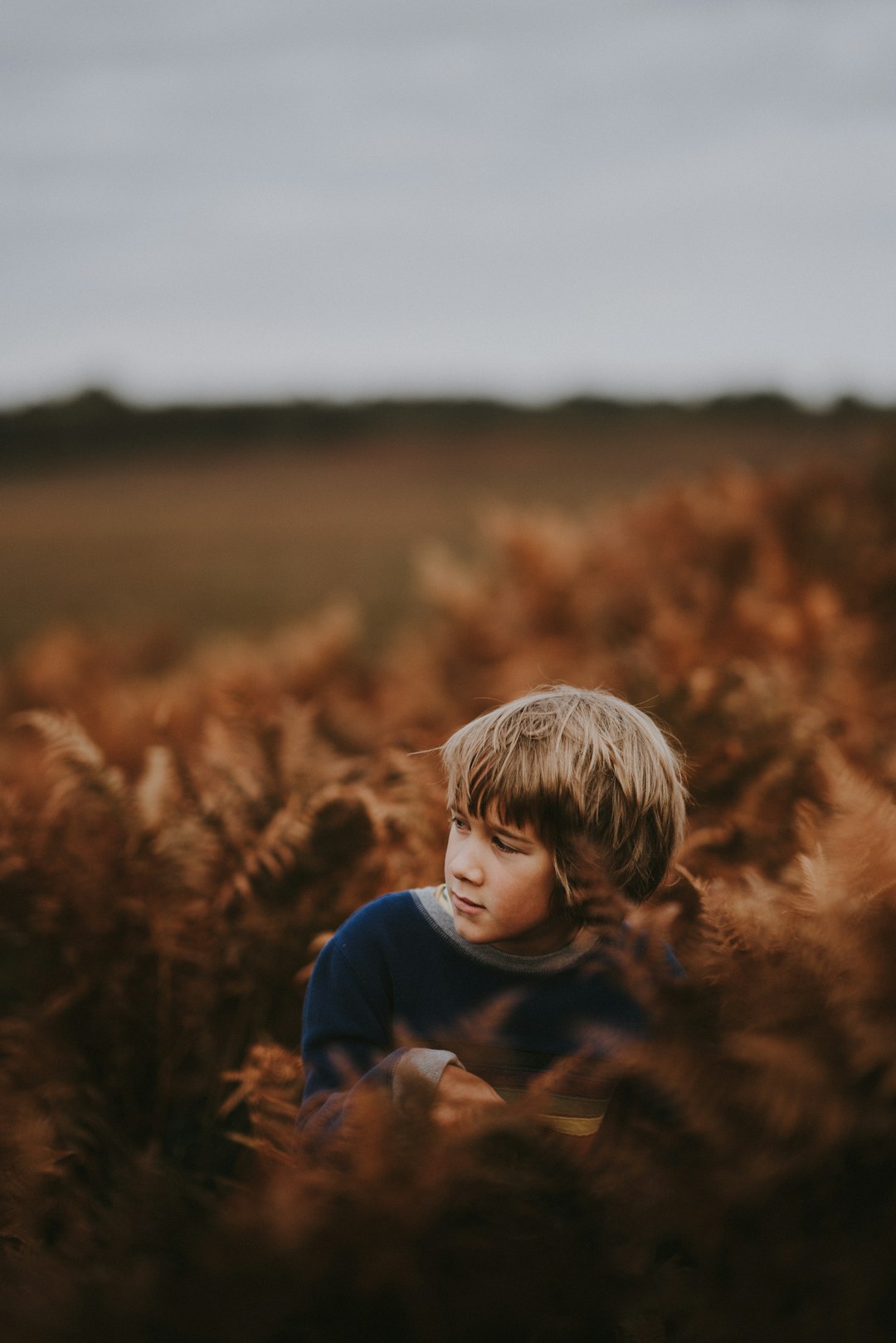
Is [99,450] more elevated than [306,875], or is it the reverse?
[99,450]

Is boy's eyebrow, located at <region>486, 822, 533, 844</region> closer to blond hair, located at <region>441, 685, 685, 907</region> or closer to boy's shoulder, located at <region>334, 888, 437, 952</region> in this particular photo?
blond hair, located at <region>441, 685, 685, 907</region>

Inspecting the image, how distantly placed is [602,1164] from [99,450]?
9784 millimetres

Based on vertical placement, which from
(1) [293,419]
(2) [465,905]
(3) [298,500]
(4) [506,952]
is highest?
(1) [293,419]

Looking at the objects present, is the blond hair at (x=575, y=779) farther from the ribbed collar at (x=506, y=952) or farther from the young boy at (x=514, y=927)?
the ribbed collar at (x=506, y=952)

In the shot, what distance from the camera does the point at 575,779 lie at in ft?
4.29

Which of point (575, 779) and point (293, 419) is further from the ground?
point (293, 419)

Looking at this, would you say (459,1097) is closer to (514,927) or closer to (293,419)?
(514,927)

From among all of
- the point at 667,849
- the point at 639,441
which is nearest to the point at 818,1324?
the point at 667,849

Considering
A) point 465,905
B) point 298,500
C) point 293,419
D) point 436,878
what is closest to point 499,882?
point 465,905

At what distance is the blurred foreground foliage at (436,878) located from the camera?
993 mm

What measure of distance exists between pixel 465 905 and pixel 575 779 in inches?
9.3

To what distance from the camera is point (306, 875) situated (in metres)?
2.17

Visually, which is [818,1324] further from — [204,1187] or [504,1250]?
[204,1187]

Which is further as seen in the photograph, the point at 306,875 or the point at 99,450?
the point at 99,450
